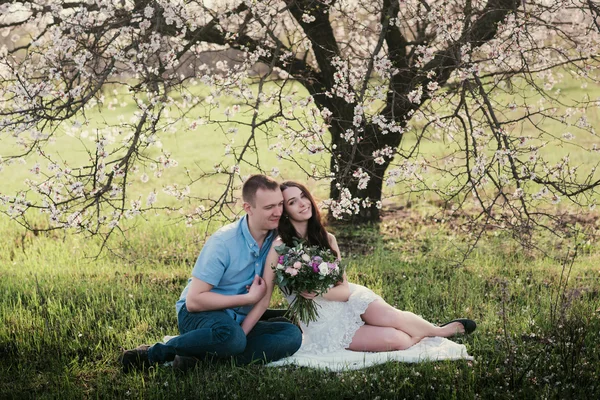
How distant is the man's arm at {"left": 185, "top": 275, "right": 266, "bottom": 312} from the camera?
4641 millimetres

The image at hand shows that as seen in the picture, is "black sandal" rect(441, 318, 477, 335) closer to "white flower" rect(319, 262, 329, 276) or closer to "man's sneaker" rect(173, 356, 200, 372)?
"white flower" rect(319, 262, 329, 276)

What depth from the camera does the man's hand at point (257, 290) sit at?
15.3 feet

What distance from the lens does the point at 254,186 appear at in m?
4.71

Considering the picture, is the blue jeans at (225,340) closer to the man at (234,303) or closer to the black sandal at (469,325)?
the man at (234,303)

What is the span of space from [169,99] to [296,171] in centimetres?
737

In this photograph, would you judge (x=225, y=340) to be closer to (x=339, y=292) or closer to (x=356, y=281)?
(x=339, y=292)

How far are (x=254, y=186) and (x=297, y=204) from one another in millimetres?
332

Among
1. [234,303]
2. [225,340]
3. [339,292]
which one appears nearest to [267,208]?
[234,303]

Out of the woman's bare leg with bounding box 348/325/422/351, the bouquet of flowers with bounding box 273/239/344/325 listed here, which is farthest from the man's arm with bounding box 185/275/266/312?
the woman's bare leg with bounding box 348/325/422/351

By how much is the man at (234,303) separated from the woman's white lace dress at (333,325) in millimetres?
155

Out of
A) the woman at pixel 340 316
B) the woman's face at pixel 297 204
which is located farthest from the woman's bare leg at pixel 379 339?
the woman's face at pixel 297 204

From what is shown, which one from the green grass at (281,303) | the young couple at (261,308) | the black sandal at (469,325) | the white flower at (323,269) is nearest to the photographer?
the green grass at (281,303)

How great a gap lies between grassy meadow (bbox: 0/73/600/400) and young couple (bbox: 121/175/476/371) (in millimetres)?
150

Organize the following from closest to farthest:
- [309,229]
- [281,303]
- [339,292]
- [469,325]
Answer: [339,292], [309,229], [469,325], [281,303]
